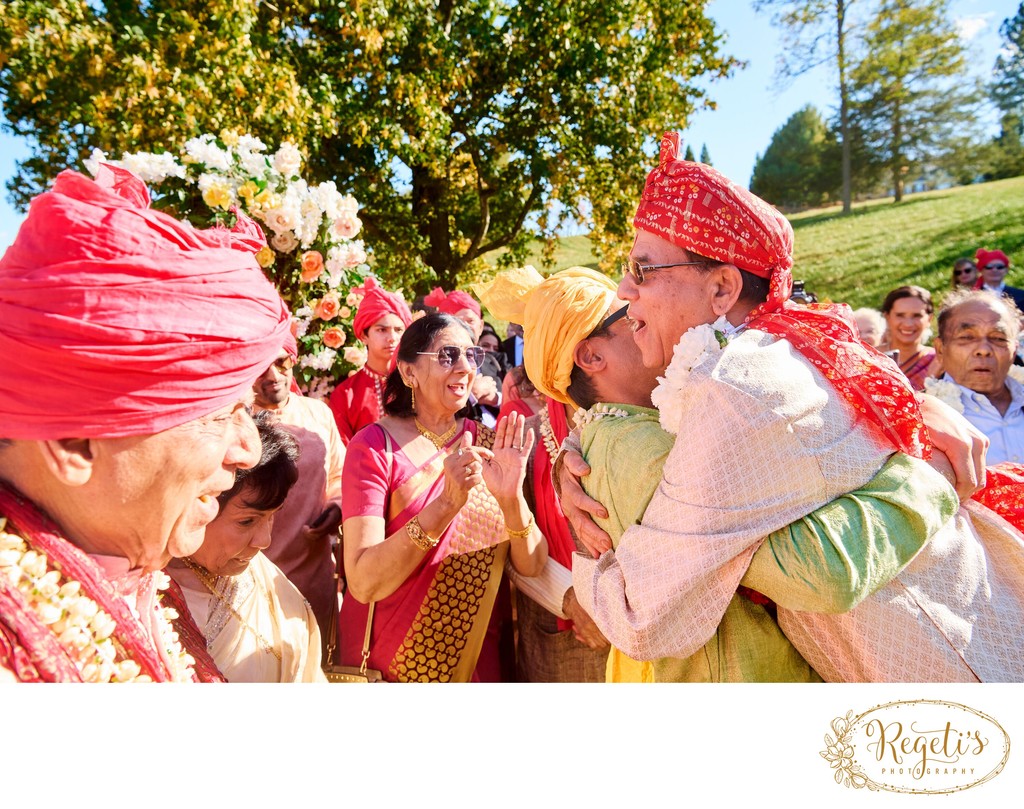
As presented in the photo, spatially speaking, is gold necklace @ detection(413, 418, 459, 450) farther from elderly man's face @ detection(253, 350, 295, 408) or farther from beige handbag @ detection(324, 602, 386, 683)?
→ elderly man's face @ detection(253, 350, 295, 408)

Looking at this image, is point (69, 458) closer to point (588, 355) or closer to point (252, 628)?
point (252, 628)

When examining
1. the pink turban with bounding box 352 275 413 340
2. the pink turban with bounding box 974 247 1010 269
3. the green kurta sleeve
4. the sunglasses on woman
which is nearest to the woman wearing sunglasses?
the sunglasses on woman

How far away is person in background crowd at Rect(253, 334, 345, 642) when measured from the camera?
12.0ft

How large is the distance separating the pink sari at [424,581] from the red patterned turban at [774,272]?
62.6 inches

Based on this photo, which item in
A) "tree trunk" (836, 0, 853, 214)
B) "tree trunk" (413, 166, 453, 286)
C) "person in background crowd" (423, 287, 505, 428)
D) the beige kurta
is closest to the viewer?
the beige kurta

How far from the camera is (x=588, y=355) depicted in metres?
2.32

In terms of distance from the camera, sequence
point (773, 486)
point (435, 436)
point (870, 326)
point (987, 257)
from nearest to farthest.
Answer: point (773, 486) → point (435, 436) → point (870, 326) → point (987, 257)

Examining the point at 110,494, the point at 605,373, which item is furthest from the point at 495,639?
the point at 110,494

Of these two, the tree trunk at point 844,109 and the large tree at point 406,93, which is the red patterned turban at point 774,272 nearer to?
the large tree at point 406,93

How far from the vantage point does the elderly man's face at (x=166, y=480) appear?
51.3 inches

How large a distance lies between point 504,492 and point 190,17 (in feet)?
27.7

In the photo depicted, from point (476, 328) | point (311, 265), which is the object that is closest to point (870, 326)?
point (476, 328)

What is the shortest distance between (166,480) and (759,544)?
116cm

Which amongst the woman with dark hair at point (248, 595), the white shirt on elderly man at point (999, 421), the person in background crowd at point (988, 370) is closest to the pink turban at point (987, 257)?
the person in background crowd at point (988, 370)
